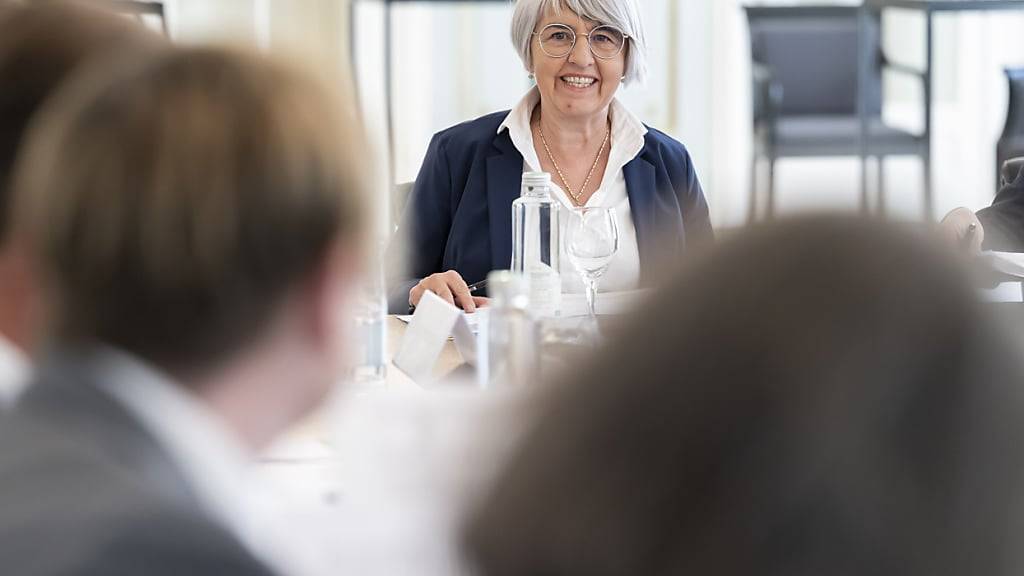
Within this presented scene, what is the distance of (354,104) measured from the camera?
82 cm

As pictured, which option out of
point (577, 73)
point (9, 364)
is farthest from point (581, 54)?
point (9, 364)

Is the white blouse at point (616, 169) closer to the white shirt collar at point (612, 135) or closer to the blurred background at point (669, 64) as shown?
the white shirt collar at point (612, 135)

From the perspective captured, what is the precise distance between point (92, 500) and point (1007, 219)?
9.01 ft

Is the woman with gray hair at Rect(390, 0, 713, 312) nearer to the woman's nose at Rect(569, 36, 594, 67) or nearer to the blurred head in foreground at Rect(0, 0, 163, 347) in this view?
the woman's nose at Rect(569, 36, 594, 67)

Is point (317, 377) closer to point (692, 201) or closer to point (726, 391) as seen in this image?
point (726, 391)

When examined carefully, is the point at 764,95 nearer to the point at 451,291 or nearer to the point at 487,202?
the point at 487,202

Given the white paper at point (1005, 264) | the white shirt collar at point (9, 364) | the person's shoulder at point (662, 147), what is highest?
the person's shoulder at point (662, 147)

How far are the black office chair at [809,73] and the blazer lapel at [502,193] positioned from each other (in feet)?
9.25

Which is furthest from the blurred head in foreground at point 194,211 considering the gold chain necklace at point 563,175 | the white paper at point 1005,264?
the gold chain necklace at point 563,175

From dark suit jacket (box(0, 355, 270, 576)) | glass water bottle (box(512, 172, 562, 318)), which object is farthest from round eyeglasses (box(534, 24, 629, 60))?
dark suit jacket (box(0, 355, 270, 576))

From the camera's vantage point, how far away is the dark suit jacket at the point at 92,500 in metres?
0.66

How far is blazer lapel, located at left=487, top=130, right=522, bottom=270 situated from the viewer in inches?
108

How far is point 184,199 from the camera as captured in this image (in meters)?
0.73

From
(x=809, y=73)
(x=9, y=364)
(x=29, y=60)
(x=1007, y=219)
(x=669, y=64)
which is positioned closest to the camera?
(x=29, y=60)
